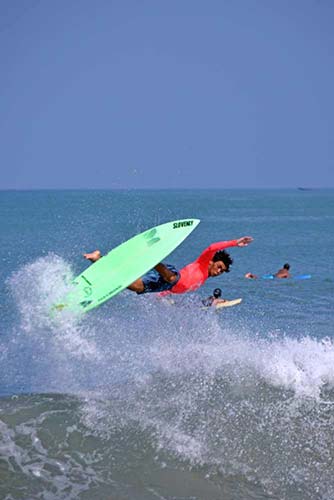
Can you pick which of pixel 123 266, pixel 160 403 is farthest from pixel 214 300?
pixel 160 403

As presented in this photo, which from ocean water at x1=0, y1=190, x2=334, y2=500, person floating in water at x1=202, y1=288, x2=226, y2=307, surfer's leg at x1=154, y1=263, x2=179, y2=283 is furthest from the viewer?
person floating in water at x1=202, y1=288, x2=226, y2=307

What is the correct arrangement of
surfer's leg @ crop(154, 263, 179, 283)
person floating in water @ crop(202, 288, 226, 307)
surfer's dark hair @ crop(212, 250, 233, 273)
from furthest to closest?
person floating in water @ crop(202, 288, 226, 307)
surfer's dark hair @ crop(212, 250, 233, 273)
surfer's leg @ crop(154, 263, 179, 283)

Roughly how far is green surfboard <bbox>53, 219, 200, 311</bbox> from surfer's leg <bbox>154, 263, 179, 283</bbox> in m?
0.20

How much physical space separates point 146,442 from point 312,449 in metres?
2.29

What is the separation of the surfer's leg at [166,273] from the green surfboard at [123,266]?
0.20m

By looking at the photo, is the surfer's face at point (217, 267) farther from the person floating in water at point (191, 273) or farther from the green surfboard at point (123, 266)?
the green surfboard at point (123, 266)

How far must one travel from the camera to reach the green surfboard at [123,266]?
11.0 metres

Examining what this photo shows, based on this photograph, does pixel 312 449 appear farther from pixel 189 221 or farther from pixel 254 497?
pixel 189 221

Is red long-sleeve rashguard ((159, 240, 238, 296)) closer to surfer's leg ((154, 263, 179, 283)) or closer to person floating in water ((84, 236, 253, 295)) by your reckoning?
person floating in water ((84, 236, 253, 295))

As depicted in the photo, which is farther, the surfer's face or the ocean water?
the surfer's face

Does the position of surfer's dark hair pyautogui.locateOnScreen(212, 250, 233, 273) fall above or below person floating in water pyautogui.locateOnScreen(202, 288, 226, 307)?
above

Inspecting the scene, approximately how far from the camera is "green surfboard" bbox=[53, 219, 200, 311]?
11.0 m

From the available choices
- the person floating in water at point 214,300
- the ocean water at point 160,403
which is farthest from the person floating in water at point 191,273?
the person floating in water at point 214,300

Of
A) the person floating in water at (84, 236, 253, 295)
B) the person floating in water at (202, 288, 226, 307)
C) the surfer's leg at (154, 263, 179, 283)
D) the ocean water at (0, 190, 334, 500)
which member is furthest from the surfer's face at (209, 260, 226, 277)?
the person floating in water at (202, 288, 226, 307)
